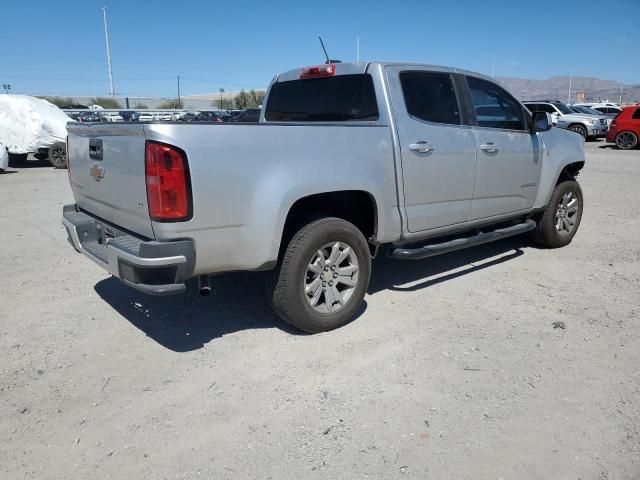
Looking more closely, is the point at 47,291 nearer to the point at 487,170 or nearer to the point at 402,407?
the point at 402,407

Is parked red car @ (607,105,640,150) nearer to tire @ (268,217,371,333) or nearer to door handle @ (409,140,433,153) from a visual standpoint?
door handle @ (409,140,433,153)

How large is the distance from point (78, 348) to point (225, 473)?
70.8 inches

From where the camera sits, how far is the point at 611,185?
11070 millimetres

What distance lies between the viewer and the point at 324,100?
15.2 ft

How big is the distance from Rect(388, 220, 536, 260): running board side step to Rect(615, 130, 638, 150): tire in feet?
56.7

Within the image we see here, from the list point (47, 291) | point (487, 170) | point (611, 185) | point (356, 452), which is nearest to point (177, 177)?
point (356, 452)

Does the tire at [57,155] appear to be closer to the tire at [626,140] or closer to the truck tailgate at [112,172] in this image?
the truck tailgate at [112,172]

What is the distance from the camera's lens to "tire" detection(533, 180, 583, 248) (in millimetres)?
5980

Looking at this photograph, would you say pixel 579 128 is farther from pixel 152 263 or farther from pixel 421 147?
pixel 152 263

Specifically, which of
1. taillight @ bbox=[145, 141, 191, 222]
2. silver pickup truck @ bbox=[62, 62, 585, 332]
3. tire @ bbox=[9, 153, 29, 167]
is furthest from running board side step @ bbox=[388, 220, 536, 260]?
tire @ bbox=[9, 153, 29, 167]

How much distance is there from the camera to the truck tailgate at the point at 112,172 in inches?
122

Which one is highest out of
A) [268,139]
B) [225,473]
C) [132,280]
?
[268,139]

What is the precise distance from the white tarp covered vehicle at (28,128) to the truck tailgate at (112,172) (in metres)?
12.3

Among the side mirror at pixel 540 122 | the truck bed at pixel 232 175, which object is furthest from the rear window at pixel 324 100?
the side mirror at pixel 540 122
